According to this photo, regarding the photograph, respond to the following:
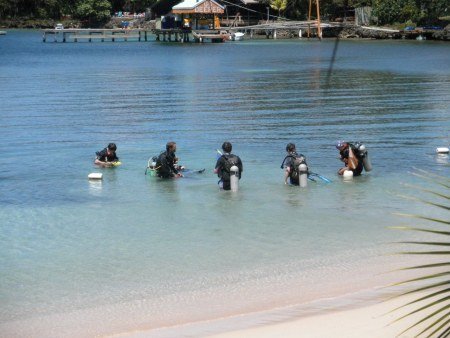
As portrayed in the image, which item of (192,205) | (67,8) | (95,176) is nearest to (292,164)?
(192,205)

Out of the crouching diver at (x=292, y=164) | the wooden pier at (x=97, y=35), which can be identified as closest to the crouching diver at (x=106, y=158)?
the crouching diver at (x=292, y=164)

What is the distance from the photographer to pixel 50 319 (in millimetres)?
12148

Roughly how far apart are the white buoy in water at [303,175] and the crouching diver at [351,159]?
3.53 ft

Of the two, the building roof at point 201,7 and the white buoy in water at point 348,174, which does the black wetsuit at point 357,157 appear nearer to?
the white buoy in water at point 348,174

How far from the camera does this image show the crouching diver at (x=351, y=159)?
21.2 meters

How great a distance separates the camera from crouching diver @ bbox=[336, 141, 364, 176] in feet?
69.5

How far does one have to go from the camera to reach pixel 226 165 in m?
19.7

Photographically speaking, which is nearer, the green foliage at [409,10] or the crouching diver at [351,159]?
the crouching diver at [351,159]

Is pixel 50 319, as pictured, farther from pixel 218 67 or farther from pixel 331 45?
pixel 331 45

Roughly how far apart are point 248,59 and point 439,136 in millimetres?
51225

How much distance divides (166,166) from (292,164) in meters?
3.44

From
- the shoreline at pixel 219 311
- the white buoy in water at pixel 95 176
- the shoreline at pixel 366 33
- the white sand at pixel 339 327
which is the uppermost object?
the shoreline at pixel 366 33

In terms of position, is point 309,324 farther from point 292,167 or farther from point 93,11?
point 93,11

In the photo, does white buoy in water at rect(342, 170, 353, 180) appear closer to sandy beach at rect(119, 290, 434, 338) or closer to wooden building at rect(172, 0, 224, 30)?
sandy beach at rect(119, 290, 434, 338)
